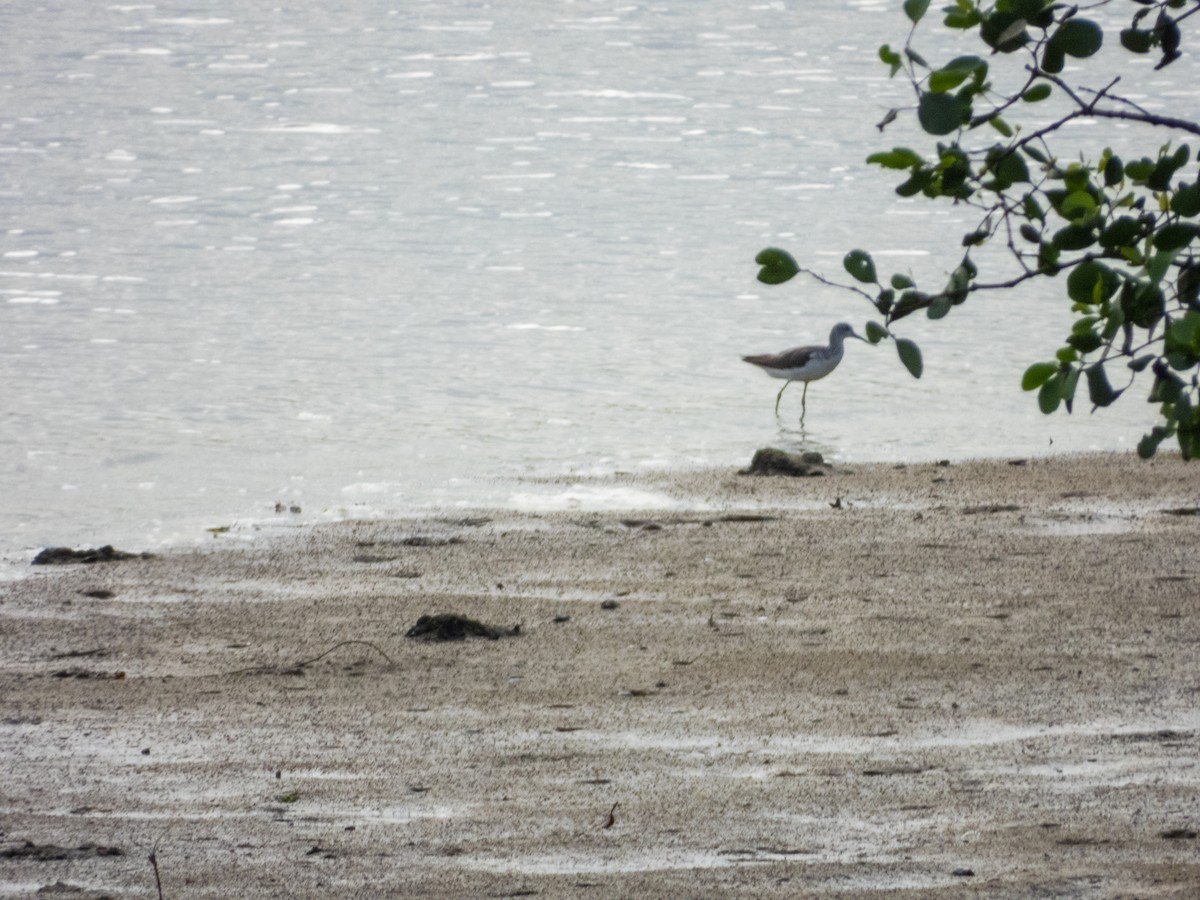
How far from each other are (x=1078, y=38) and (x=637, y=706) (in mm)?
3706

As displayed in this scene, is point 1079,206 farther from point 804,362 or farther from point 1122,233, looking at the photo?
point 804,362

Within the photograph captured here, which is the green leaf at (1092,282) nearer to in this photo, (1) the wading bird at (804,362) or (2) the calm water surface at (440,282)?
(2) the calm water surface at (440,282)

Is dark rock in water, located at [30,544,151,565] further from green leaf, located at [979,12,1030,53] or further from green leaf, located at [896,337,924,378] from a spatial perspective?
green leaf, located at [979,12,1030,53]

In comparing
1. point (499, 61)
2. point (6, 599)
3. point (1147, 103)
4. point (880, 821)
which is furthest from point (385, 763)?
point (499, 61)

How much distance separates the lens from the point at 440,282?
17.7m

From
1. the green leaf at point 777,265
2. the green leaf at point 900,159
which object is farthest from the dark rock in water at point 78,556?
the green leaf at point 900,159

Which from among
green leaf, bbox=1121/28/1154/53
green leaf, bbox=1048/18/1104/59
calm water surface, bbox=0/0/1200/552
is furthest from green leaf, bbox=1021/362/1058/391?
calm water surface, bbox=0/0/1200/552

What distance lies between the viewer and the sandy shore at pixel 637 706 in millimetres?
5105

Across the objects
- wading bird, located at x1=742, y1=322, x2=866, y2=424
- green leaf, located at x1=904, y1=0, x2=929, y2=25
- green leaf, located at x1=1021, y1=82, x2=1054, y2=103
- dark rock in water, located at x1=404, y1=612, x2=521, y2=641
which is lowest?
wading bird, located at x1=742, y1=322, x2=866, y2=424

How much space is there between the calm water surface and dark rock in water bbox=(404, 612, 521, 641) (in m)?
2.62

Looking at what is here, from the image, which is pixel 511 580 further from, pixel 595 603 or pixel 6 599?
pixel 6 599

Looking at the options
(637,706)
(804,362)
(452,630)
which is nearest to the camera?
(637,706)

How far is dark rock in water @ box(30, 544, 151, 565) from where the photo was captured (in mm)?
8938

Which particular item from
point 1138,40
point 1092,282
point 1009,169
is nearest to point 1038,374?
point 1092,282
